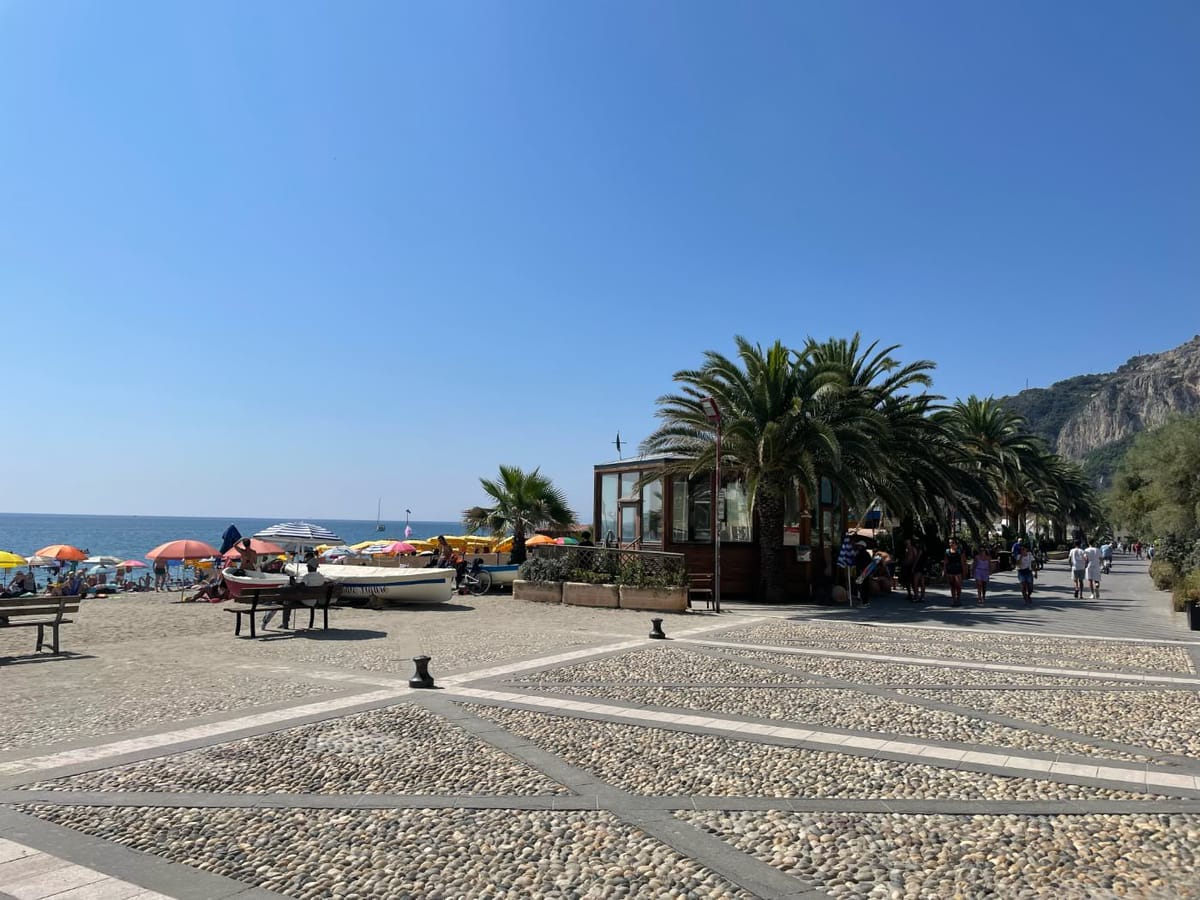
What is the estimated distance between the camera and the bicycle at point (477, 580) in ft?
75.6

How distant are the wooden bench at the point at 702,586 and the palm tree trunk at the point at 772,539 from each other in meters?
1.38

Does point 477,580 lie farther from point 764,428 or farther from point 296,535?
point 764,428

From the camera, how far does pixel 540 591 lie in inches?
801

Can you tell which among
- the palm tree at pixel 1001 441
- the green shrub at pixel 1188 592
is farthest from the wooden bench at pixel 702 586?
the palm tree at pixel 1001 441

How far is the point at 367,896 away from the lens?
12.4 ft

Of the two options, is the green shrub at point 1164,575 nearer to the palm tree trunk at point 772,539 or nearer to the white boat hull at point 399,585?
the palm tree trunk at point 772,539

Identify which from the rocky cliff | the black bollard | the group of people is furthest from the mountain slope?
the black bollard

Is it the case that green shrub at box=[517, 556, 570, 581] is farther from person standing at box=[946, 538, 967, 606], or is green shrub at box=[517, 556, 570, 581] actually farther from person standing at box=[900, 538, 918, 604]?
person standing at box=[946, 538, 967, 606]

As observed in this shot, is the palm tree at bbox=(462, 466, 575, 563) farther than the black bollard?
Yes

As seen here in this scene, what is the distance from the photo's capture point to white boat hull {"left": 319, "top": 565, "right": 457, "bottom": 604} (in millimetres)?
18906

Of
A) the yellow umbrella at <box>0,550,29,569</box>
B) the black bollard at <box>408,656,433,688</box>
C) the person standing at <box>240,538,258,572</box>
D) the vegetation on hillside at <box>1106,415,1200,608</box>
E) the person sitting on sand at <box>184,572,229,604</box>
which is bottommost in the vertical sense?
the person sitting on sand at <box>184,572,229,604</box>

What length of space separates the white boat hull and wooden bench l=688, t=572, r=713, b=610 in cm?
577

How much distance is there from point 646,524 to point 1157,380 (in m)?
173

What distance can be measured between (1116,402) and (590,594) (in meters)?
173
